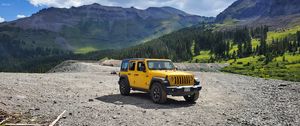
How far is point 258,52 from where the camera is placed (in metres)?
154

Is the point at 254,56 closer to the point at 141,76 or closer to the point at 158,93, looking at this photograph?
the point at 141,76

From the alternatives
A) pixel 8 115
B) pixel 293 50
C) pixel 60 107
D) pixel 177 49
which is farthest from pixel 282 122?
pixel 177 49

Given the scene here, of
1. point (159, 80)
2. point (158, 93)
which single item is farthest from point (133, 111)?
point (159, 80)

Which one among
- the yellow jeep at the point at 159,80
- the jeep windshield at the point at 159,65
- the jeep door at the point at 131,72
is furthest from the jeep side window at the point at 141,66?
the jeep door at the point at 131,72

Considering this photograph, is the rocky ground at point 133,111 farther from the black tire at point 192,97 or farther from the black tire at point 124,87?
the black tire at point 124,87

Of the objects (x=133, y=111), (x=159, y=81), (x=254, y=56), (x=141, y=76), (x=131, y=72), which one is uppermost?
(x=254, y=56)

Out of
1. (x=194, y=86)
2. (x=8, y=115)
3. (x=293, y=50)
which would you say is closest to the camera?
(x=8, y=115)

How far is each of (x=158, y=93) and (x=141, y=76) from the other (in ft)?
7.69

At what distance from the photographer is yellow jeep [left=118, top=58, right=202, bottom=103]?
836 inches

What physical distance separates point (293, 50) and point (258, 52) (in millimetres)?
15313

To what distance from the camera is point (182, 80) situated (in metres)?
21.7

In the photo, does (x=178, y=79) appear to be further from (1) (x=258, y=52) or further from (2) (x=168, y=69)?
(1) (x=258, y=52)

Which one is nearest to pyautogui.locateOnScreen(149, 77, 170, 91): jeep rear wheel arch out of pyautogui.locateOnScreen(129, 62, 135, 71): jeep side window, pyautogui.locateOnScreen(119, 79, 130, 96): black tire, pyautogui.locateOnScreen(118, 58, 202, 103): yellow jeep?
pyautogui.locateOnScreen(118, 58, 202, 103): yellow jeep

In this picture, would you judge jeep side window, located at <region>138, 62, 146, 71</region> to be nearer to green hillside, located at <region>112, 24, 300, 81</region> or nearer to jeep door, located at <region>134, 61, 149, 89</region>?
jeep door, located at <region>134, 61, 149, 89</region>
